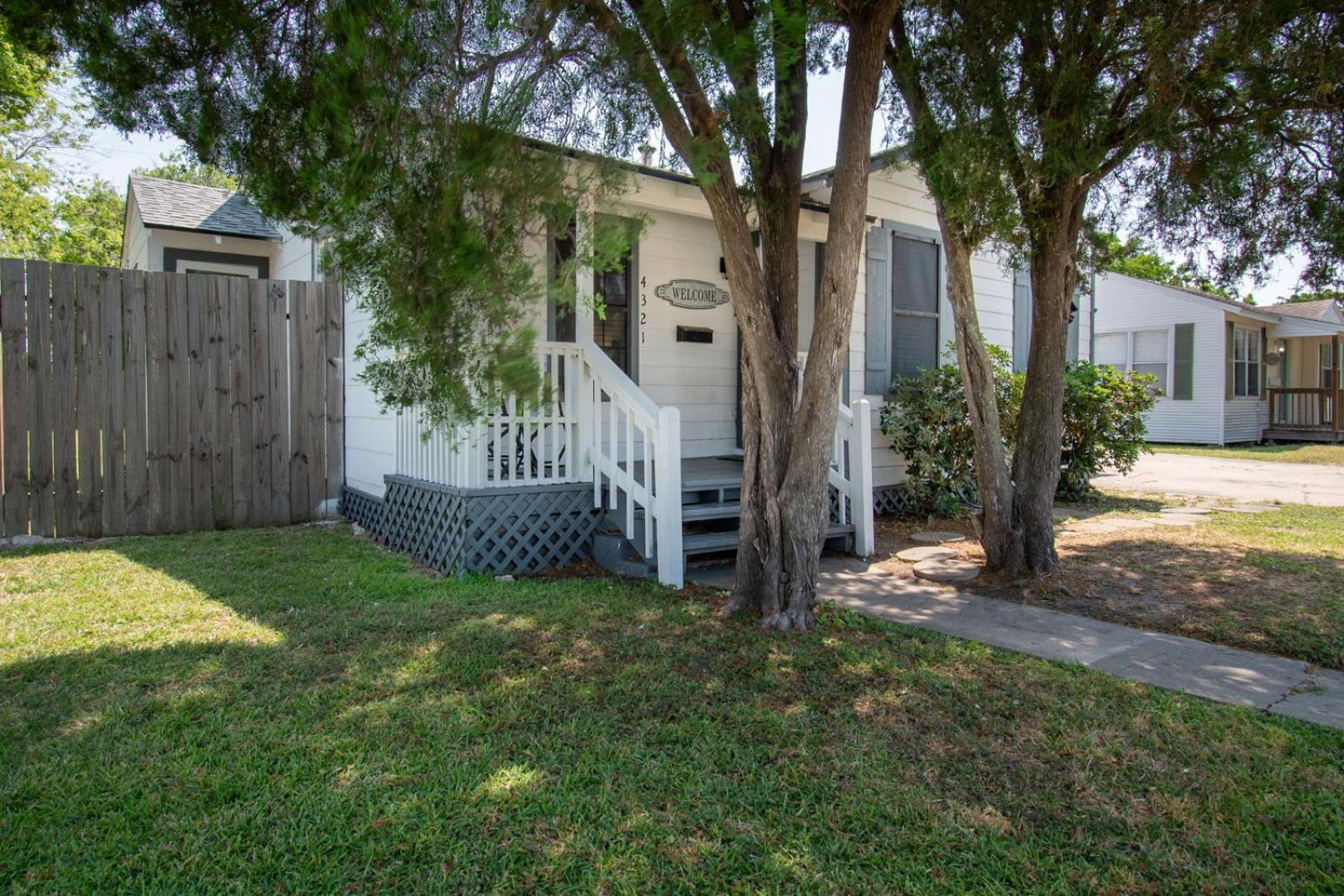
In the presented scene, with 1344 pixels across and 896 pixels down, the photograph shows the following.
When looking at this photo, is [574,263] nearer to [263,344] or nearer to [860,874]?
[860,874]

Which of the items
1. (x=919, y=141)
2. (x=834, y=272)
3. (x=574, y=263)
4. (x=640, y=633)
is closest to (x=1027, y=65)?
(x=919, y=141)

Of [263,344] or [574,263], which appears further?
[263,344]

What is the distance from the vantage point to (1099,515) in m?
8.53

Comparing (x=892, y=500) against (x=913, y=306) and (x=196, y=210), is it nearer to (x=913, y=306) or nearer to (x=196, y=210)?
(x=913, y=306)

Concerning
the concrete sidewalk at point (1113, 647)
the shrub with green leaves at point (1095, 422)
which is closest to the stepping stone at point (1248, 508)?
the shrub with green leaves at point (1095, 422)

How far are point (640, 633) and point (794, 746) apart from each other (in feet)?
4.79

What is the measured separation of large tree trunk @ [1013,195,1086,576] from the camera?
5.51m

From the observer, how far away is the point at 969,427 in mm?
8227

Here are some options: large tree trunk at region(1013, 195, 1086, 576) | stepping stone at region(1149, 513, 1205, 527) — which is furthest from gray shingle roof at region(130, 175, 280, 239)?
stepping stone at region(1149, 513, 1205, 527)

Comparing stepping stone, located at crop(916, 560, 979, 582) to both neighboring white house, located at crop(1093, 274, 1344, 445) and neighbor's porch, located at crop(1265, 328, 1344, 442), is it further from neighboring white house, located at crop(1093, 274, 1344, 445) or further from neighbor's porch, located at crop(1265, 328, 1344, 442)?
neighbor's porch, located at crop(1265, 328, 1344, 442)

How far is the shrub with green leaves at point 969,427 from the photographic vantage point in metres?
8.23

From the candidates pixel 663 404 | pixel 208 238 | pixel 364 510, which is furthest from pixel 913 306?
pixel 208 238

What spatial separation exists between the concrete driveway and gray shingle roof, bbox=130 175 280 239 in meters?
11.3

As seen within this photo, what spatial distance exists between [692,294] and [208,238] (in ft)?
20.3
